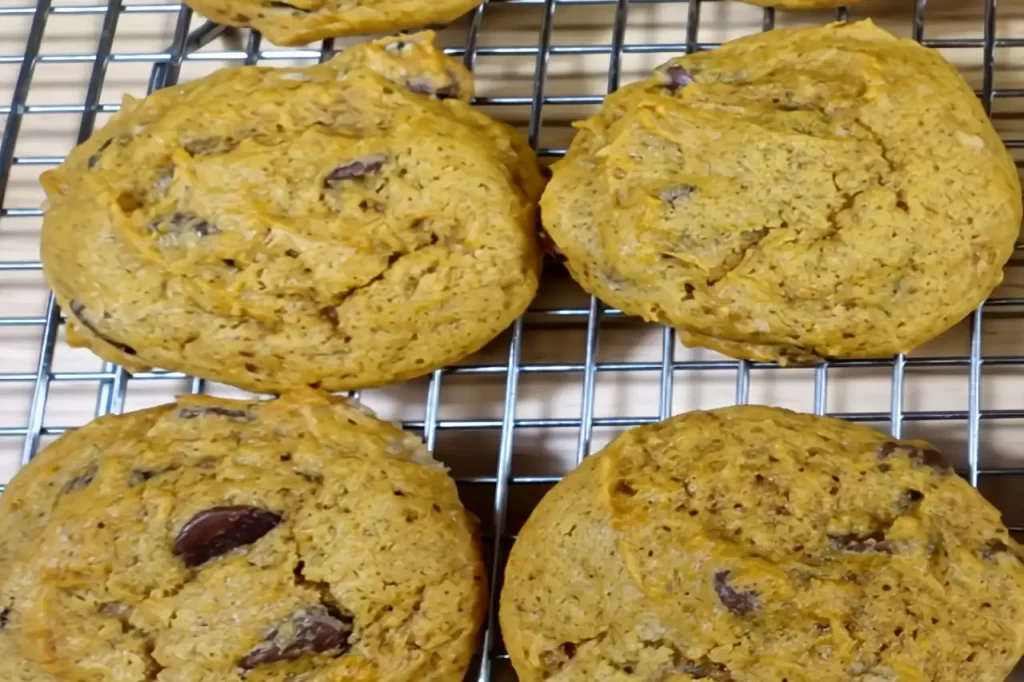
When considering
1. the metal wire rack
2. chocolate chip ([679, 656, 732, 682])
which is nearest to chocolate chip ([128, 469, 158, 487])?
the metal wire rack

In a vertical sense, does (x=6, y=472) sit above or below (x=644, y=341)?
below

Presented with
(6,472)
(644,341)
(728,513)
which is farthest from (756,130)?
(6,472)

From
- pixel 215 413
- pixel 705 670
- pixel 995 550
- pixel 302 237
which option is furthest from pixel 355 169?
pixel 995 550

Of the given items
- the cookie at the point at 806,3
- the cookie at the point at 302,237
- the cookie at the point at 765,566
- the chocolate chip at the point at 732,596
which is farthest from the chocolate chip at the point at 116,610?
the cookie at the point at 806,3

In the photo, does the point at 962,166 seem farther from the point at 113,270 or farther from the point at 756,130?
Result: the point at 113,270

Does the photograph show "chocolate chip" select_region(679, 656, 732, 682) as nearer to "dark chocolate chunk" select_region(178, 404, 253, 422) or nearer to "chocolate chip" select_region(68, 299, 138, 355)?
"dark chocolate chunk" select_region(178, 404, 253, 422)

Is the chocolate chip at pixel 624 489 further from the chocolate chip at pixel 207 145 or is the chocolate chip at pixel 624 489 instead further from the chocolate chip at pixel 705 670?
the chocolate chip at pixel 207 145
